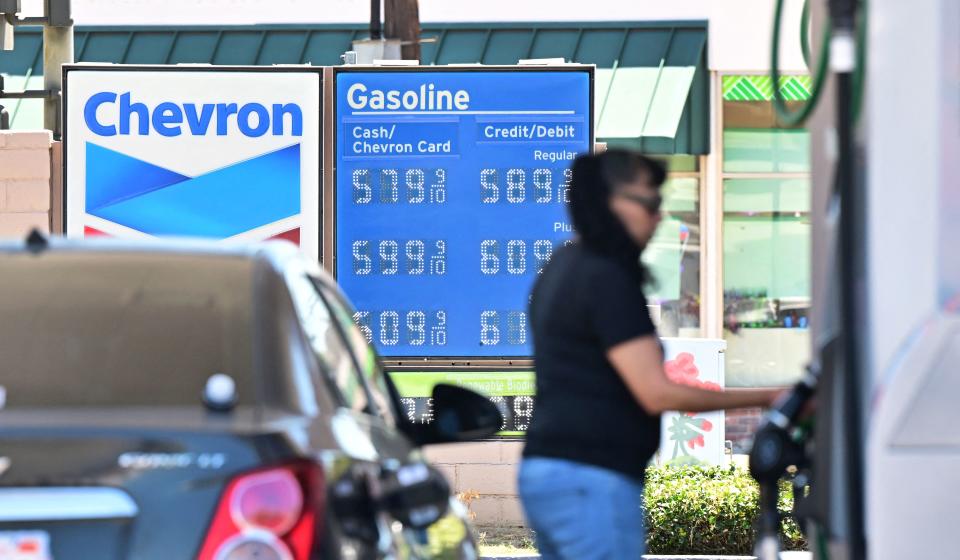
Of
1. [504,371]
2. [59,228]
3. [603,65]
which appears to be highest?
[603,65]

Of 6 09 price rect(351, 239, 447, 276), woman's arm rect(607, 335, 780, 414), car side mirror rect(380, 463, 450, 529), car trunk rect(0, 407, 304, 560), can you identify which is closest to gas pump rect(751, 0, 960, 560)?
woman's arm rect(607, 335, 780, 414)

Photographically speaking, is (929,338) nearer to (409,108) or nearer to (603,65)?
(409,108)

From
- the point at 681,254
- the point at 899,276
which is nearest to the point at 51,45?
the point at 681,254

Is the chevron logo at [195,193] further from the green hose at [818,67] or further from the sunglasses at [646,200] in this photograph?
the sunglasses at [646,200]

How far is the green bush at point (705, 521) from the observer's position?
410 inches

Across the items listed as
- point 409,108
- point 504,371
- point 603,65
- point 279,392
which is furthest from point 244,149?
point 279,392

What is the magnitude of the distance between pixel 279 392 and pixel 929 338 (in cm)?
125

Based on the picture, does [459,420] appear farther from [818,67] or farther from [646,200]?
[818,67]

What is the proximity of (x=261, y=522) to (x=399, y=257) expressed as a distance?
9.11 m

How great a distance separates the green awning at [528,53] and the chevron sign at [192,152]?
20.7 ft

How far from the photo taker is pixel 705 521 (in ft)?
34.2

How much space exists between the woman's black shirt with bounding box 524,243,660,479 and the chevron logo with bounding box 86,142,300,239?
7.82m

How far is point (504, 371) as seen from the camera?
12000mm

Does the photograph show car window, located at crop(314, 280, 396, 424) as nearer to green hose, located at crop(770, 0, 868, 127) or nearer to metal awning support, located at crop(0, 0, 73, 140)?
green hose, located at crop(770, 0, 868, 127)
